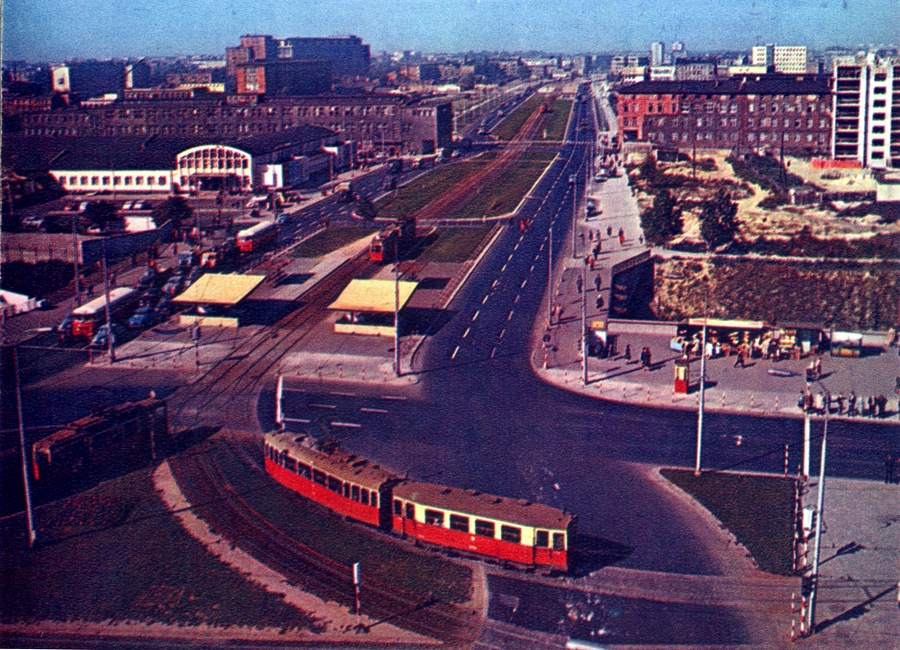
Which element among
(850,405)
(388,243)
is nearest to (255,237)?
(388,243)

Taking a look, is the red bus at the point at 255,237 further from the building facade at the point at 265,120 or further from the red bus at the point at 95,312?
the building facade at the point at 265,120

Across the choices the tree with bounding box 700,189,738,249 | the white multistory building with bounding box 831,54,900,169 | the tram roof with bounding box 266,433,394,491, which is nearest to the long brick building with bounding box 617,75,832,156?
the white multistory building with bounding box 831,54,900,169

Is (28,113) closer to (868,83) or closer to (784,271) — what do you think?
(784,271)

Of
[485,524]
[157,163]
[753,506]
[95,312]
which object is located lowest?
[753,506]

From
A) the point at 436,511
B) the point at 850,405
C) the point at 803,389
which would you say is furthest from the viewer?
the point at 803,389

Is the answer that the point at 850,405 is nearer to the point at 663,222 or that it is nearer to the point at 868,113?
the point at 663,222

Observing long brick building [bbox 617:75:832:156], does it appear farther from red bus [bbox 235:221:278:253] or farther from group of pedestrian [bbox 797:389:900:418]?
group of pedestrian [bbox 797:389:900:418]

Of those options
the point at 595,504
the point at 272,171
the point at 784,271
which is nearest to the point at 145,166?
the point at 272,171
